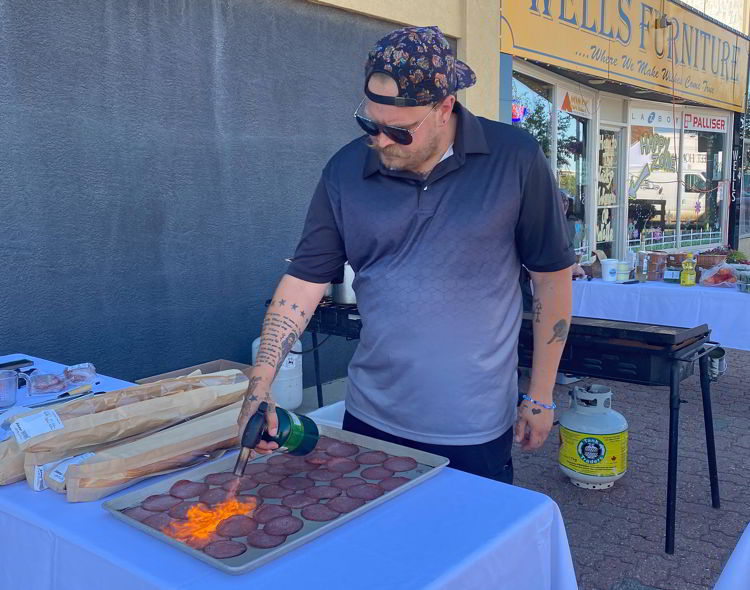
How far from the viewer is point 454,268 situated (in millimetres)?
1919

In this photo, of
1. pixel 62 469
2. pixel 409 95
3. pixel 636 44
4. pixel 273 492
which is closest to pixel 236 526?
pixel 273 492

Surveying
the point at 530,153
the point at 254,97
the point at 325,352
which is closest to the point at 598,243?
the point at 325,352

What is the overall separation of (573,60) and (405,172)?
8.19 m

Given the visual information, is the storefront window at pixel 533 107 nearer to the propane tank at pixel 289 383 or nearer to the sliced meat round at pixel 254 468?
the propane tank at pixel 289 383

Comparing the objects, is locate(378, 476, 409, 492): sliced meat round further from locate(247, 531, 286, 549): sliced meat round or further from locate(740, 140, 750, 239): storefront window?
locate(740, 140, 750, 239): storefront window

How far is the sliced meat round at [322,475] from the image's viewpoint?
66.9 inches

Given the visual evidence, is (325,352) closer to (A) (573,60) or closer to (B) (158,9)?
(B) (158,9)

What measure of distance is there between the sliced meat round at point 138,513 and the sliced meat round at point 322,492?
351mm

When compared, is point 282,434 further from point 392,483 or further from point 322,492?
point 392,483

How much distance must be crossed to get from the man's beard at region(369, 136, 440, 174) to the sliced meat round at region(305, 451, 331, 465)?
2.72ft

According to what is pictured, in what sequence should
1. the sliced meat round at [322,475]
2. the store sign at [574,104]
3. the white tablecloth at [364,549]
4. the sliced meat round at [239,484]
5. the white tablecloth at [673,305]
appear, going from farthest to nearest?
the store sign at [574,104]
the white tablecloth at [673,305]
the sliced meat round at [322,475]
the sliced meat round at [239,484]
the white tablecloth at [364,549]

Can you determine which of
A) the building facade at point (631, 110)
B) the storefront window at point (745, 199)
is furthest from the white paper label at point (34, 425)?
the storefront window at point (745, 199)

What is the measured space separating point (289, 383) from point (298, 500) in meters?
3.87

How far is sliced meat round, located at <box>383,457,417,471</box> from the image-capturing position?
67.6 inches
